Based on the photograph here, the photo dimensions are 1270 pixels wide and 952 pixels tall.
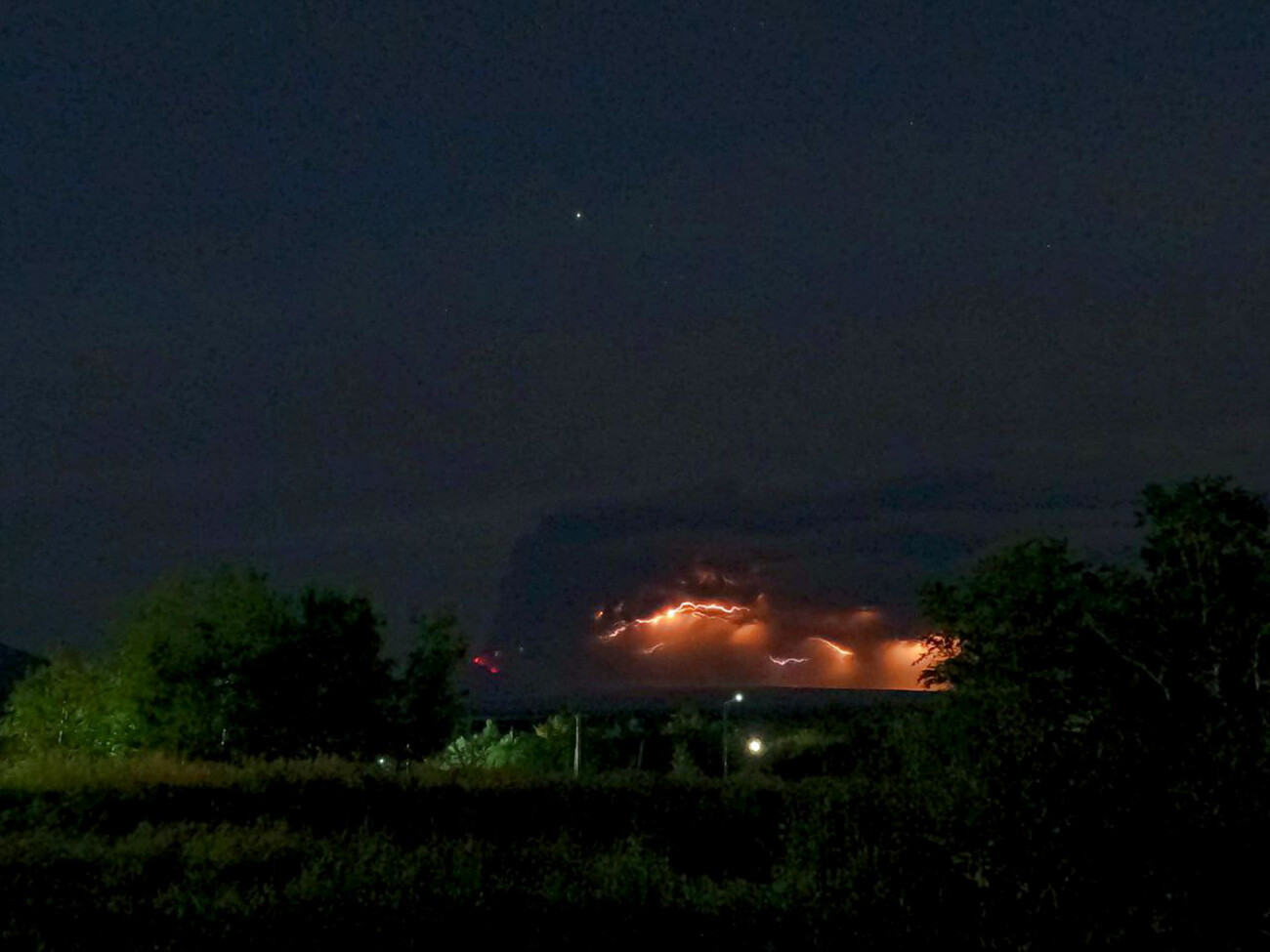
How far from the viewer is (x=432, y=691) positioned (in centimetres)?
4119

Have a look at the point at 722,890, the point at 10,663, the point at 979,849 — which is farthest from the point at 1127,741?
the point at 10,663

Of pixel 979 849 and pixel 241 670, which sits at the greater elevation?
pixel 241 670

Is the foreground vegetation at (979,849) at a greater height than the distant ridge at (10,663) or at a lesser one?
lesser

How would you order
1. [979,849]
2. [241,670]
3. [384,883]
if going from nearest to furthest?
1. [979,849]
2. [384,883]
3. [241,670]

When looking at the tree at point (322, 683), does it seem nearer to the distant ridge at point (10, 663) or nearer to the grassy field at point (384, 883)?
the grassy field at point (384, 883)

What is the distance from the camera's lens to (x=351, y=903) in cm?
766

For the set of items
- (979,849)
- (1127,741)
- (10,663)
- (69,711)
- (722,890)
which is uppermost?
(10,663)

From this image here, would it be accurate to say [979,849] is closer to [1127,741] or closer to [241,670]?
[1127,741]

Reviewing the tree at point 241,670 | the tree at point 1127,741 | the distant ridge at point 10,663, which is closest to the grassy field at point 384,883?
the tree at point 1127,741

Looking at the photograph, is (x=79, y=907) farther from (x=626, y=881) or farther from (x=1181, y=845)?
(x=1181, y=845)

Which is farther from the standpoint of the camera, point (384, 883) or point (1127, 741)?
point (384, 883)

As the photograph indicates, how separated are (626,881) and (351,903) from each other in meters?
2.16

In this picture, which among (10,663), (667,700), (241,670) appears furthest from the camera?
(667,700)

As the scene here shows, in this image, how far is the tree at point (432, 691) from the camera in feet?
131
